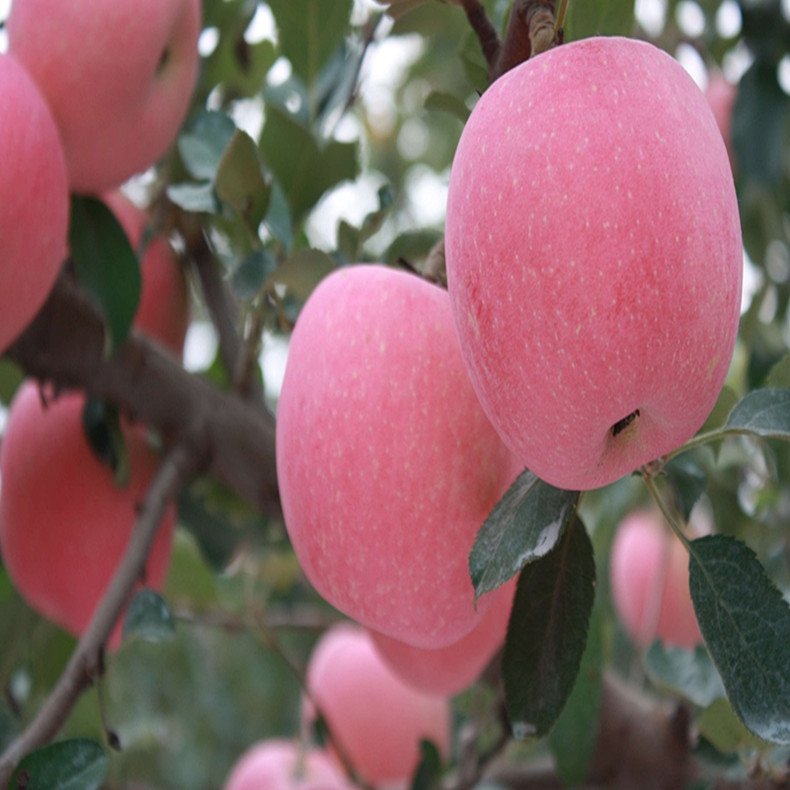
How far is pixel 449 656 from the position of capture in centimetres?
59

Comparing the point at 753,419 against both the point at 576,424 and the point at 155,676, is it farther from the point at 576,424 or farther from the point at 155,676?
the point at 155,676

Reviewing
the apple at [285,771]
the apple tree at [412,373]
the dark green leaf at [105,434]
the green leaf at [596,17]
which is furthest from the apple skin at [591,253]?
the apple at [285,771]

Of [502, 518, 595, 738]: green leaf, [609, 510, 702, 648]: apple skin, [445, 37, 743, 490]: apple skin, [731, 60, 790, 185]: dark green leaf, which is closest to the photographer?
[445, 37, 743, 490]: apple skin

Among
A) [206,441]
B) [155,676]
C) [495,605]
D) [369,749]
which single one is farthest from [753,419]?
[155,676]

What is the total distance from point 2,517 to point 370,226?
35cm

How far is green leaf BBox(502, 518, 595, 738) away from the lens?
0.43 m

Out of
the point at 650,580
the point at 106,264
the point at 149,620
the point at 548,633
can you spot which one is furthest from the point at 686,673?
the point at 650,580

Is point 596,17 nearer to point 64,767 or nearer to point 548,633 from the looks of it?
point 548,633

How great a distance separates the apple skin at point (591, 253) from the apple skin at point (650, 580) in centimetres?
85

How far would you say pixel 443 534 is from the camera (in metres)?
0.43

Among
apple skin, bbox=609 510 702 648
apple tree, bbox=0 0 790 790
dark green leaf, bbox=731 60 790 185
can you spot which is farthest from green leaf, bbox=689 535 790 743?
apple skin, bbox=609 510 702 648

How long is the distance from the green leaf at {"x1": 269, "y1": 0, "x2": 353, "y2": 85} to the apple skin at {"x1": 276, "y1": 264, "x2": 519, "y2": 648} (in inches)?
13.1

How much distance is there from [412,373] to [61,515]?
37 centimetres

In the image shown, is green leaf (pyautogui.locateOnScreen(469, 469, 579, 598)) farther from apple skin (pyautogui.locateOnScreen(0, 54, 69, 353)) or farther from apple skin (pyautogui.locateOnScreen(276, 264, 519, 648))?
apple skin (pyautogui.locateOnScreen(0, 54, 69, 353))
